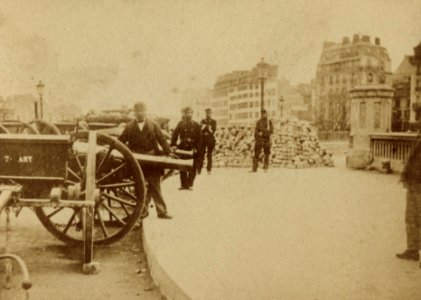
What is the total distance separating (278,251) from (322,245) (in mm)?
397

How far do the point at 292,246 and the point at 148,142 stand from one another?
8.58 ft

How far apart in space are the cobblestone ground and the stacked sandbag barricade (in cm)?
950

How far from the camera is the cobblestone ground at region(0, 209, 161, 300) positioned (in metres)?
4.76

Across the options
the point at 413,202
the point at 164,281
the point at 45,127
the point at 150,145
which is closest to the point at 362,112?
the point at 150,145

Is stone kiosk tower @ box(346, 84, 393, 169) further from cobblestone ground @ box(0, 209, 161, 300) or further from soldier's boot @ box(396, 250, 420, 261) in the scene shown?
cobblestone ground @ box(0, 209, 161, 300)

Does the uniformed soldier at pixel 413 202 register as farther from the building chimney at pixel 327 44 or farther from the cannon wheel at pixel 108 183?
the cannon wheel at pixel 108 183

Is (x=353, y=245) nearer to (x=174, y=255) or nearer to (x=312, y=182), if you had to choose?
(x=174, y=255)

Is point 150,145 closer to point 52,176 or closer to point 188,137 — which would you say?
point 52,176

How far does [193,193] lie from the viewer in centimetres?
963

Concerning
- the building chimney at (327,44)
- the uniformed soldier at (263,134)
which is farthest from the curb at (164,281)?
the uniformed soldier at (263,134)

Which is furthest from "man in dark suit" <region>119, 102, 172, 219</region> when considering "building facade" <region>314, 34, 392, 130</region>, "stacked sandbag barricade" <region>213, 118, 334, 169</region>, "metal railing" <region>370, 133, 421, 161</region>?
"stacked sandbag barricade" <region>213, 118, 334, 169</region>

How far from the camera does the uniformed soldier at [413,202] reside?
402cm

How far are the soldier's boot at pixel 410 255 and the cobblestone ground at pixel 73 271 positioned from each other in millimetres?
1826

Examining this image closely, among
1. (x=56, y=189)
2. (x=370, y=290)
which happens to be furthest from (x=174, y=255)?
(x=370, y=290)
